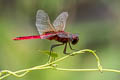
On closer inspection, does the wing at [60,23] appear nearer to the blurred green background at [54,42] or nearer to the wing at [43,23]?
the wing at [43,23]

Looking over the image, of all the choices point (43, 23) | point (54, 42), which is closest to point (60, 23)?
point (43, 23)

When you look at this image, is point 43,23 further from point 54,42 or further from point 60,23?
point 54,42

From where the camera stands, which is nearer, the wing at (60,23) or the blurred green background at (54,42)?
the wing at (60,23)

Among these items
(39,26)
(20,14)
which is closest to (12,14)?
(20,14)

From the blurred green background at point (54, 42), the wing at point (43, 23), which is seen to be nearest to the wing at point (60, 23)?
the wing at point (43, 23)

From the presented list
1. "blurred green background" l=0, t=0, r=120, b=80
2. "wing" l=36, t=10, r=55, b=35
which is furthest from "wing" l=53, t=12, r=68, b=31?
"blurred green background" l=0, t=0, r=120, b=80

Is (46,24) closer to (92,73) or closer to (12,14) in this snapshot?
(92,73)

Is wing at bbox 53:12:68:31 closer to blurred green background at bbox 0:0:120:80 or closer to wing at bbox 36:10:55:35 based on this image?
wing at bbox 36:10:55:35
